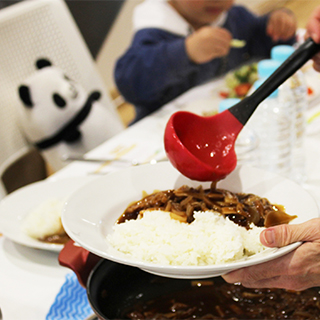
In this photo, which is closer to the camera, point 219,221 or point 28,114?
point 219,221

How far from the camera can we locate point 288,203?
2.40ft

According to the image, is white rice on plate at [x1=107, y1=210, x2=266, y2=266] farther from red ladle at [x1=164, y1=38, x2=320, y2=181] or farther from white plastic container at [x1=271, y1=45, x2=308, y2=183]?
white plastic container at [x1=271, y1=45, x2=308, y2=183]

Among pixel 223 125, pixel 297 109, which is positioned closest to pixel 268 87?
pixel 223 125

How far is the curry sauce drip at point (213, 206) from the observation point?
2.27 ft

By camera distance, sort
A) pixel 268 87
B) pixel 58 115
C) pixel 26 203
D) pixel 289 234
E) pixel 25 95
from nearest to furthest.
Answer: pixel 289 234, pixel 268 87, pixel 26 203, pixel 25 95, pixel 58 115

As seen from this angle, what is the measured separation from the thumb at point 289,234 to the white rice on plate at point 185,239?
39 mm

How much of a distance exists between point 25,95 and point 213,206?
1.28 metres

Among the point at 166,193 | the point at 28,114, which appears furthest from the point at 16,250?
the point at 28,114

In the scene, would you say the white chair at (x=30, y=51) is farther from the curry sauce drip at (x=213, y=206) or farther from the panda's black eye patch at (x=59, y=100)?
the curry sauce drip at (x=213, y=206)

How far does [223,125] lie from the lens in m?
0.87

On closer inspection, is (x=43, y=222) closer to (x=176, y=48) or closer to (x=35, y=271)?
(x=35, y=271)

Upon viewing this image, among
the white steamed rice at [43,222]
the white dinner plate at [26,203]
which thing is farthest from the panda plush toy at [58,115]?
the white steamed rice at [43,222]

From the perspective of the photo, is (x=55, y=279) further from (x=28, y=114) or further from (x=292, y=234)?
(x=28, y=114)

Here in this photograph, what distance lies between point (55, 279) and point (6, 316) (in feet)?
0.38
